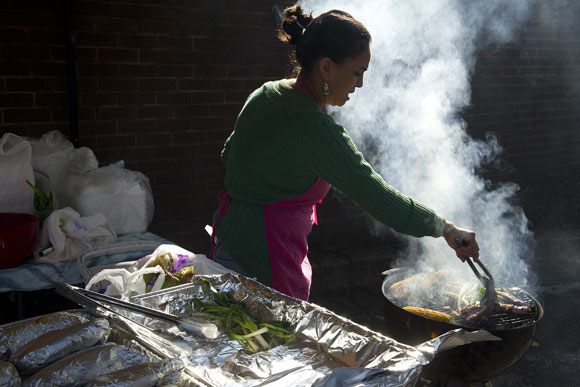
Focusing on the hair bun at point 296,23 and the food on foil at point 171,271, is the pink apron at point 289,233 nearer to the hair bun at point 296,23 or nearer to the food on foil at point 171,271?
the food on foil at point 171,271

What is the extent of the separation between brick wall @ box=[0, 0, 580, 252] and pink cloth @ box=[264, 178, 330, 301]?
2710 mm

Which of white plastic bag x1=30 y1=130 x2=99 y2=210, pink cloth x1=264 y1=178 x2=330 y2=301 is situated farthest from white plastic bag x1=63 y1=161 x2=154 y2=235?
pink cloth x1=264 y1=178 x2=330 y2=301

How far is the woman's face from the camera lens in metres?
2.75

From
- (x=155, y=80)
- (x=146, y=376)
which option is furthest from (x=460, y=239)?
(x=155, y=80)

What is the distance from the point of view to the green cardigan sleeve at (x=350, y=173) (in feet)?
8.20

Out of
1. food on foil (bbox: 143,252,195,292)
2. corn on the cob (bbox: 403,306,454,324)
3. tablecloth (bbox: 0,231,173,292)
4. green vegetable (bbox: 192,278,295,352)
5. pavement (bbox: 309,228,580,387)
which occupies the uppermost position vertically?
food on foil (bbox: 143,252,195,292)

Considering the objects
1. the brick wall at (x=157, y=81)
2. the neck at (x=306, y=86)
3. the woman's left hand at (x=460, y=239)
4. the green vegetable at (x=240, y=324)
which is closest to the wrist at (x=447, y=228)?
the woman's left hand at (x=460, y=239)

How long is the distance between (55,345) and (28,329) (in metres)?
0.16

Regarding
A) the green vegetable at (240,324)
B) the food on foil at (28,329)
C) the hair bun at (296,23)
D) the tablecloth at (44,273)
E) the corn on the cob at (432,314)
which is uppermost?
the hair bun at (296,23)

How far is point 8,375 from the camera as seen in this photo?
5.17ft

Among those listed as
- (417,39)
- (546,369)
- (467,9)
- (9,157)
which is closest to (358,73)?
(9,157)

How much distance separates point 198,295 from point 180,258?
42cm

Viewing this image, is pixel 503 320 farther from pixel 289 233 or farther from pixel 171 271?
pixel 171 271

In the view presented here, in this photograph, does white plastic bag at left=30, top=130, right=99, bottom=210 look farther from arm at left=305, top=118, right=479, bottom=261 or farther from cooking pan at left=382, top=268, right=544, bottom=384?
cooking pan at left=382, top=268, right=544, bottom=384
